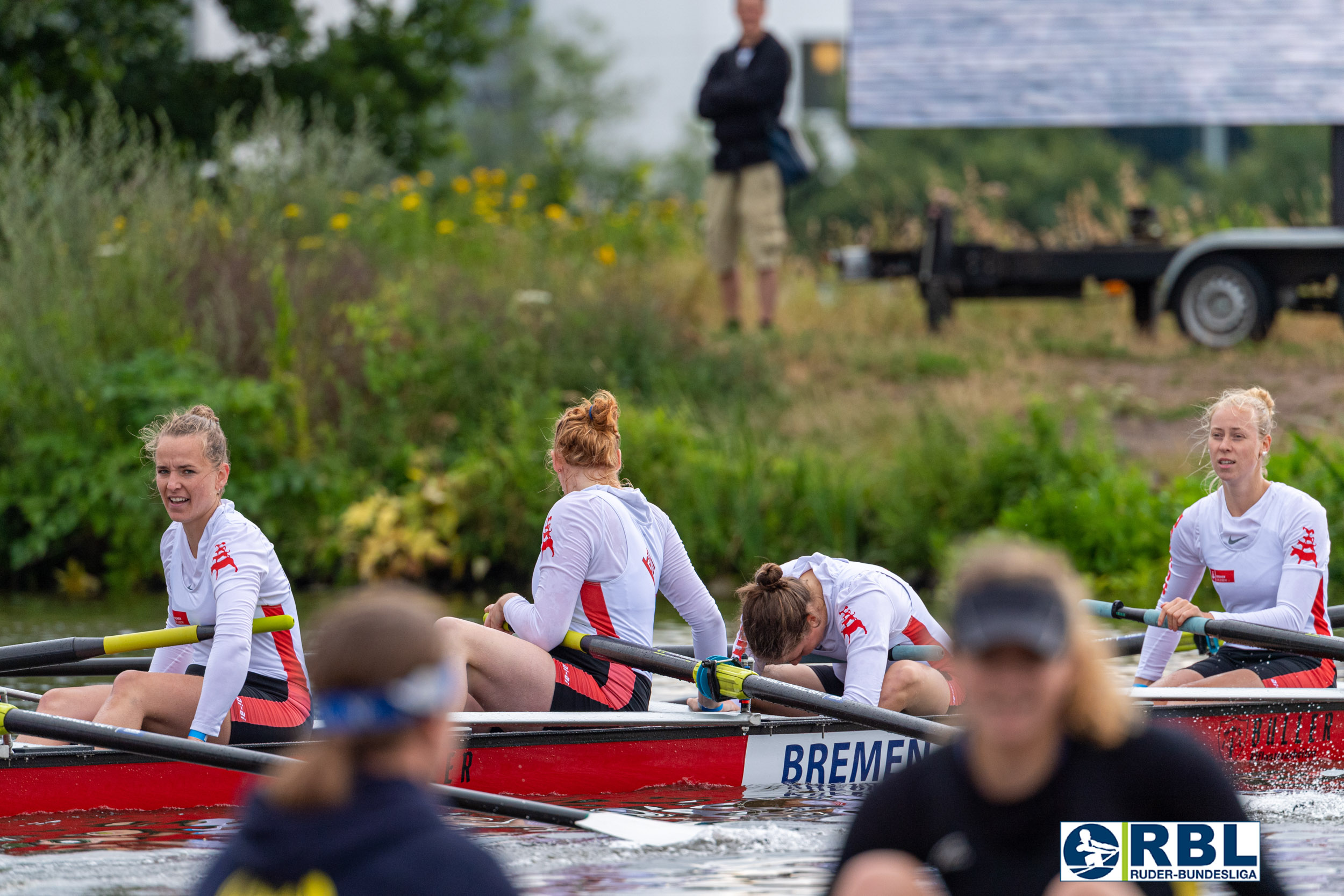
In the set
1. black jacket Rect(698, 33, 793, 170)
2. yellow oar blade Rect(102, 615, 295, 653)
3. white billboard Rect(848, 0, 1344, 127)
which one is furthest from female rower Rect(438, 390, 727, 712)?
white billboard Rect(848, 0, 1344, 127)

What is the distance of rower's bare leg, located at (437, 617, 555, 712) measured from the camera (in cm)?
593

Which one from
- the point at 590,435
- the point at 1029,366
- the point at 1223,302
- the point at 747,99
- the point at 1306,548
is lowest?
the point at 1306,548

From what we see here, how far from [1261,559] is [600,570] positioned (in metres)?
2.51

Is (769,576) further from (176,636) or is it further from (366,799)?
(366,799)

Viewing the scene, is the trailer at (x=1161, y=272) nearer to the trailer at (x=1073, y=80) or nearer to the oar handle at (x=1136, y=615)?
the trailer at (x=1073, y=80)

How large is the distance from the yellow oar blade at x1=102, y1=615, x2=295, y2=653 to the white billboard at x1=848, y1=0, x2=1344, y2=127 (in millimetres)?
10615

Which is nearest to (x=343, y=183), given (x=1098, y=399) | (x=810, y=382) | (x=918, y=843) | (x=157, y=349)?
(x=157, y=349)

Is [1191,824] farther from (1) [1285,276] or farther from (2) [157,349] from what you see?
(1) [1285,276]

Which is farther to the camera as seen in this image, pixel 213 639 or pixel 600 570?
pixel 600 570

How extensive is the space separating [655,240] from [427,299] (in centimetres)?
314

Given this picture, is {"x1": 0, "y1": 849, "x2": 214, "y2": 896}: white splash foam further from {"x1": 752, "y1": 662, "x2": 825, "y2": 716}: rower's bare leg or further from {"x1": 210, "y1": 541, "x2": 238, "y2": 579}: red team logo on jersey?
{"x1": 752, "y1": 662, "x2": 825, "y2": 716}: rower's bare leg

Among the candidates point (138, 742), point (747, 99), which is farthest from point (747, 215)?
point (138, 742)

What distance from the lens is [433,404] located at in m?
12.9

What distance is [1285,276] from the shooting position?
1357 cm
